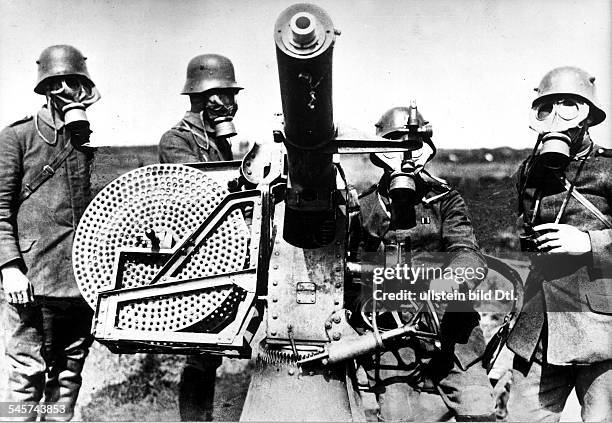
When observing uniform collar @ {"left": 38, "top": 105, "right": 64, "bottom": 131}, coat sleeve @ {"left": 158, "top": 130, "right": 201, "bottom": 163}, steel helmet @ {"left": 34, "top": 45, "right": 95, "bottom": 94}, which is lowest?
coat sleeve @ {"left": 158, "top": 130, "right": 201, "bottom": 163}

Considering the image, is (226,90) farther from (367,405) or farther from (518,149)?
(518,149)

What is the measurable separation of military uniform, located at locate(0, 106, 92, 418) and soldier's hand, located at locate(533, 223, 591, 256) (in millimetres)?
3201

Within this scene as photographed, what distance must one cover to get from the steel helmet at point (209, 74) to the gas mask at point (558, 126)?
8.24 feet

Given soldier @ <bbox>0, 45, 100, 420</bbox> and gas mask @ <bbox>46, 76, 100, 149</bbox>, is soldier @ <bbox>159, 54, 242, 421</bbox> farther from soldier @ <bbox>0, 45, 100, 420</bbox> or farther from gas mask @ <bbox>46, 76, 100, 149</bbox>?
soldier @ <bbox>0, 45, 100, 420</bbox>

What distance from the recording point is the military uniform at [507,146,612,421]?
4.36m

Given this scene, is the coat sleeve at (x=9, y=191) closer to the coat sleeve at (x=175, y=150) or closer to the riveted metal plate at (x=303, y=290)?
the coat sleeve at (x=175, y=150)

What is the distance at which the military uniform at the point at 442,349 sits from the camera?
4.69 m

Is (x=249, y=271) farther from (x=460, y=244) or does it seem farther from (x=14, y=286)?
(x=14, y=286)

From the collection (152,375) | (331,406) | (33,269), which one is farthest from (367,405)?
(152,375)

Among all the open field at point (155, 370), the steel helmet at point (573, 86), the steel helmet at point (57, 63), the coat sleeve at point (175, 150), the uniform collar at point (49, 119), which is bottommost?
the open field at point (155, 370)

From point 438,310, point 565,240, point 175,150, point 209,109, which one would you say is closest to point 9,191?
point 175,150

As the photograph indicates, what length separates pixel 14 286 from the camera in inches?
197

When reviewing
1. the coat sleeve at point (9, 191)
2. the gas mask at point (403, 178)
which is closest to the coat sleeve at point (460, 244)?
the gas mask at point (403, 178)

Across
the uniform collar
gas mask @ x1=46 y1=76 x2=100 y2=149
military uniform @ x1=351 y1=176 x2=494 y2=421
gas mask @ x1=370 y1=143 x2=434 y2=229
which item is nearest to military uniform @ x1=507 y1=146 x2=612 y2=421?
military uniform @ x1=351 y1=176 x2=494 y2=421
